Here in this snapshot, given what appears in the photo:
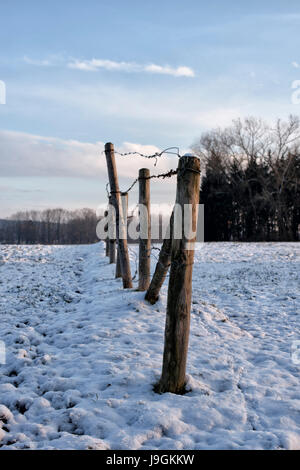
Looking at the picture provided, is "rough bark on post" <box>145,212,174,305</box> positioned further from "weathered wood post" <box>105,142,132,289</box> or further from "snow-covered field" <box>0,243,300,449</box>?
"weathered wood post" <box>105,142,132,289</box>

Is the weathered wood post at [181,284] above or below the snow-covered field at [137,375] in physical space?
above

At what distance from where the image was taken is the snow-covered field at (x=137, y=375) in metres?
3.41

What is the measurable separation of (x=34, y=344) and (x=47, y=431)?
2648mm

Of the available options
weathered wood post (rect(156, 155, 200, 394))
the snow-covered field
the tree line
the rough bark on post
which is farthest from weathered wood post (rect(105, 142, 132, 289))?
the tree line

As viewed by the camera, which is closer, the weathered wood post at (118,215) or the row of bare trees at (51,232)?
the weathered wood post at (118,215)

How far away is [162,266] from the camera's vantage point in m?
6.30

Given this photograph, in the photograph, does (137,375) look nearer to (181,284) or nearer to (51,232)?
(181,284)

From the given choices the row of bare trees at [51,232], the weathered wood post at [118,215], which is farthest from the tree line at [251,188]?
the row of bare trees at [51,232]

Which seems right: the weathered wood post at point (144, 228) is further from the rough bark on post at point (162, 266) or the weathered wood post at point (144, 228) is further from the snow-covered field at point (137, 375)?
the rough bark on post at point (162, 266)

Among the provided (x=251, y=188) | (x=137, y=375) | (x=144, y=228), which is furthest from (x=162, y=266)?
(x=251, y=188)

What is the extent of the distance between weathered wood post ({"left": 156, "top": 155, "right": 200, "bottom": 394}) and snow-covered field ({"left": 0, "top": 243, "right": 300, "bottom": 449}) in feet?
1.09

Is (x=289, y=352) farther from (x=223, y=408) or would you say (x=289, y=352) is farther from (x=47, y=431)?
(x=47, y=431)

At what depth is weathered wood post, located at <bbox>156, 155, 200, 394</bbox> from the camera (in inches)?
160

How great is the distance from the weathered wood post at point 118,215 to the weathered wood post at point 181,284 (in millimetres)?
4594
